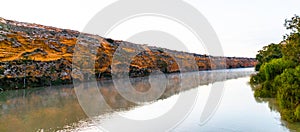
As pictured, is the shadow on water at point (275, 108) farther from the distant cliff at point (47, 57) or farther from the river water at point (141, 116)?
the distant cliff at point (47, 57)

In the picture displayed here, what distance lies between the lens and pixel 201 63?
14488 cm

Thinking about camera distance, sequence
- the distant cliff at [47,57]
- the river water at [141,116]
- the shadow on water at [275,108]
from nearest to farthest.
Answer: the shadow on water at [275,108]
the river water at [141,116]
the distant cliff at [47,57]

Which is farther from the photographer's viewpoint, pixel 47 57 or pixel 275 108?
pixel 47 57

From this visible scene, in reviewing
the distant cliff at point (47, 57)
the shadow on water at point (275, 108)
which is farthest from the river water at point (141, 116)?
the distant cliff at point (47, 57)

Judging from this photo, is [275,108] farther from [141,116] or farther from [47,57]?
[47,57]

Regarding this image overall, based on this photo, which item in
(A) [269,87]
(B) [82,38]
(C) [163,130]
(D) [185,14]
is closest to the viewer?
(C) [163,130]

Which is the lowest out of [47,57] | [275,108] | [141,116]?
[141,116]

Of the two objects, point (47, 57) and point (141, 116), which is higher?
point (47, 57)

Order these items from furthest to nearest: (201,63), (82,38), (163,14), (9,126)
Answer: (201,63) < (82,38) < (163,14) < (9,126)

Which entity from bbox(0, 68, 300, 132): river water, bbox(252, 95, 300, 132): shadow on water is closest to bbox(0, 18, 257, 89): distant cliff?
bbox(0, 68, 300, 132): river water

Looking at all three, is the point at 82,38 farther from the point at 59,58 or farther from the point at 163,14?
the point at 163,14

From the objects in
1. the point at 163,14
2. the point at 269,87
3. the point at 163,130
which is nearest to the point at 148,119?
the point at 163,130

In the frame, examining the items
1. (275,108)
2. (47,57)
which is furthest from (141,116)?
(47,57)

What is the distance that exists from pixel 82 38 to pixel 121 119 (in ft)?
197
